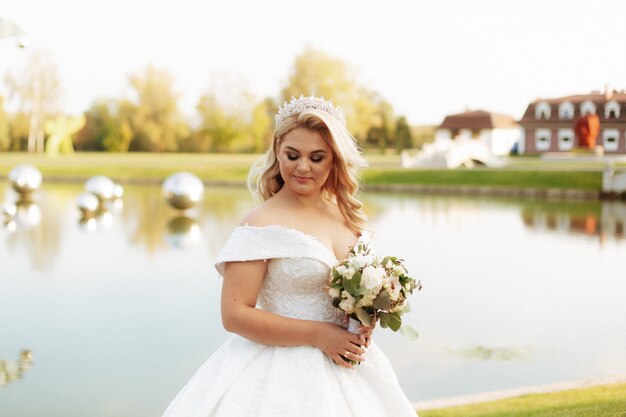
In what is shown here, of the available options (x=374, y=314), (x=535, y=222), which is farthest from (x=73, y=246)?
(x=374, y=314)

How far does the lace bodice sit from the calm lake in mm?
3512

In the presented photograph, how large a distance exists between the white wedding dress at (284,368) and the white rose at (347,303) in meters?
0.17

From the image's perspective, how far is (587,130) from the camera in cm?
4909

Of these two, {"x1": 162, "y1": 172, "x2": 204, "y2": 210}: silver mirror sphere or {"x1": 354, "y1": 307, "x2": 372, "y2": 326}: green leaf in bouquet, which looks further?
{"x1": 162, "y1": 172, "x2": 204, "y2": 210}: silver mirror sphere

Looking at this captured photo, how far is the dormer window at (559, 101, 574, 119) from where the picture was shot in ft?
201

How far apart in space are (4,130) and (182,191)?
1977 inches

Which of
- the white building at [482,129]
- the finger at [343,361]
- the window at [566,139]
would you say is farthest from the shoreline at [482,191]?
the white building at [482,129]

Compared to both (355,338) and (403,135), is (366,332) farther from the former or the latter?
(403,135)

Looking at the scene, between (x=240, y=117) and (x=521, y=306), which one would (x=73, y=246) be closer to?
(x=521, y=306)

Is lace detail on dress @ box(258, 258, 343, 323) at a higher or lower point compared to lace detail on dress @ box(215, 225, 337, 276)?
lower

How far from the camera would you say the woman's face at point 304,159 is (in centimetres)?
285

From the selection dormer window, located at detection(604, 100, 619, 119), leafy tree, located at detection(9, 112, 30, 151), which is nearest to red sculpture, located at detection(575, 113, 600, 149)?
dormer window, located at detection(604, 100, 619, 119)

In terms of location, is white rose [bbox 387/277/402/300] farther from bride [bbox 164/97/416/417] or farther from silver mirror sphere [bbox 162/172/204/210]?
silver mirror sphere [bbox 162/172/204/210]

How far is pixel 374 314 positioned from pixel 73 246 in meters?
13.2
